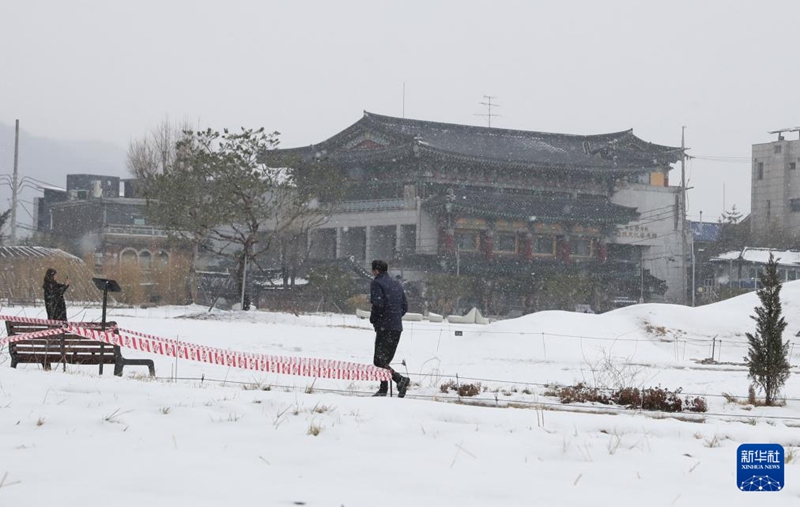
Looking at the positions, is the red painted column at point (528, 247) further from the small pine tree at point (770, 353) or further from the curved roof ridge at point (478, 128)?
the small pine tree at point (770, 353)

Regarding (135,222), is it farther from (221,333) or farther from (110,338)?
(110,338)

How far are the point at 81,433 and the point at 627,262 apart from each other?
53.6 meters

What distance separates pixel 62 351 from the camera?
37.9ft

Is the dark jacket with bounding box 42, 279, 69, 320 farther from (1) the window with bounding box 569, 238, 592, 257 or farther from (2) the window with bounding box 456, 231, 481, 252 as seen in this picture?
(1) the window with bounding box 569, 238, 592, 257

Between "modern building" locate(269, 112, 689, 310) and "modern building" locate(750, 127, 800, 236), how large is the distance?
1602cm

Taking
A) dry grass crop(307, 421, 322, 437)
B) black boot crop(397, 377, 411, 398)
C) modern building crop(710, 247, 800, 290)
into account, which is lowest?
black boot crop(397, 377, 411, 398)

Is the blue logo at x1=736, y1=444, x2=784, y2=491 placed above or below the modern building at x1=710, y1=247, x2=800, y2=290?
below

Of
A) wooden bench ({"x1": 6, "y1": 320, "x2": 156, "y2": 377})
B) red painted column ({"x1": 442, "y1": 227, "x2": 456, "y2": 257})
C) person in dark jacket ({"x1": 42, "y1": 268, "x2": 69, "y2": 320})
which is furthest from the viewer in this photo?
red painted column ({"x1": 442, "y1": 227, "x2": 456, "y2": 257})

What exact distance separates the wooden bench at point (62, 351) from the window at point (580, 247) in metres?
47.3

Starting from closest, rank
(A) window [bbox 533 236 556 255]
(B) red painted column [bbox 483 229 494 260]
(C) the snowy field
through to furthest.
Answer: (C) the snowy field < (B) red painted column [bbox 483 229 494 260] < (A) window [bbox 533 236 556 255]

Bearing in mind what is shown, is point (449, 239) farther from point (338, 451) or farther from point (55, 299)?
point (338, 451)

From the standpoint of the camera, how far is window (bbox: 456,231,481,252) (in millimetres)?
54031

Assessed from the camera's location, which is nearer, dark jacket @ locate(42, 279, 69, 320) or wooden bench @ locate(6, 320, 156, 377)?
wooden bench @ locate(6, 320, 156, 377)

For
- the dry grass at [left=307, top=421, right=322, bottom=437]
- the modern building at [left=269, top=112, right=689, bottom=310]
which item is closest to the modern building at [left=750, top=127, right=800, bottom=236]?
the modern building at [left=269, top=112, right=689, bottom=310]
